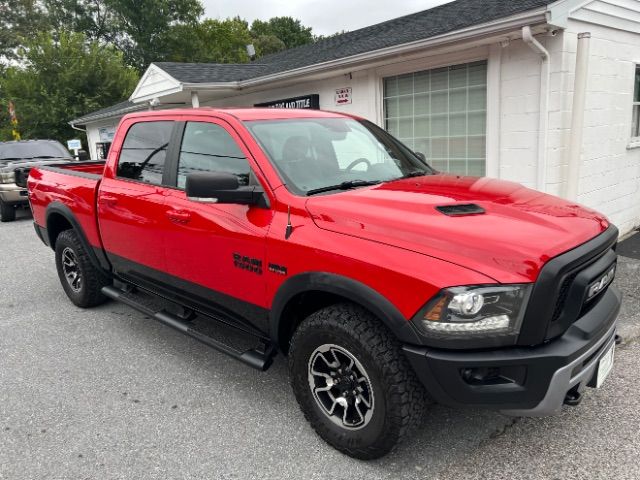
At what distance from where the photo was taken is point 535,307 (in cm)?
209

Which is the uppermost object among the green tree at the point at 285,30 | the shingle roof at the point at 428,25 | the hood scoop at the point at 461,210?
the green tree at the point at 285,30

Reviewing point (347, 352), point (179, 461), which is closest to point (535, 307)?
point (347, 352)

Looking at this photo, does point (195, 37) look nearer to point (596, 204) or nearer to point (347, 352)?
point (596, 204)

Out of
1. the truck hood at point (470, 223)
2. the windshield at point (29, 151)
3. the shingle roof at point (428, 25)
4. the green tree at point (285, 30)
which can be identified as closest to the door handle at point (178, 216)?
the truck hood at point (470, 223)

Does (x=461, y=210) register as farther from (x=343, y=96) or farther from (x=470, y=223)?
(x=343, y=96)

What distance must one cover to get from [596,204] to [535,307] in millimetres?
5454

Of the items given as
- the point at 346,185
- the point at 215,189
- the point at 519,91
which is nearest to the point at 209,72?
the point at 519,91

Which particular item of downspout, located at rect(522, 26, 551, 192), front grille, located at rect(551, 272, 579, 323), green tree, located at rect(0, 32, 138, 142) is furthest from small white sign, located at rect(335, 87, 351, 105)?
green tree, located at rect(0, 32, 138, 142)

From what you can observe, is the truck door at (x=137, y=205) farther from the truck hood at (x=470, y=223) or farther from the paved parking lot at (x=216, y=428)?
the truck hood at (x=470, y=223)

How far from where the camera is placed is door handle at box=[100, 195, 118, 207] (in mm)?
4082

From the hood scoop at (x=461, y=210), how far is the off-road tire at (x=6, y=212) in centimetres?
1151

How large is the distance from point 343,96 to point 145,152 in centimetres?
533

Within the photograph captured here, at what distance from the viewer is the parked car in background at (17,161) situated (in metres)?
11.0

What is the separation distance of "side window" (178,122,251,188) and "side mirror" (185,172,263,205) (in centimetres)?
25
